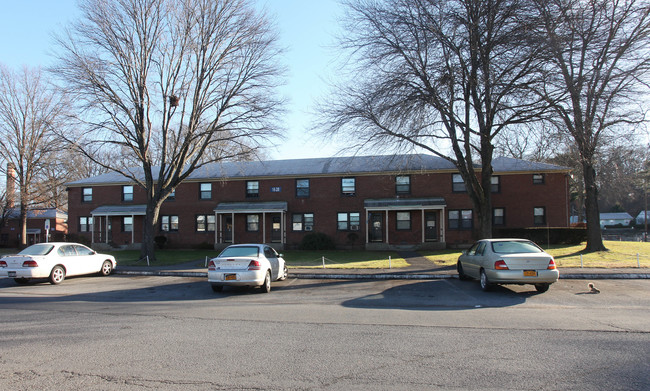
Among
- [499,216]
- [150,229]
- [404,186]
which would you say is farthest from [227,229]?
[499,216]

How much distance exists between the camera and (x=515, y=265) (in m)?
11.4

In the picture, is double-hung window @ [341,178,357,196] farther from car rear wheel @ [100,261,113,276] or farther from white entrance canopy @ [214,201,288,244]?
car rear wheel @ [100,261,113,276]

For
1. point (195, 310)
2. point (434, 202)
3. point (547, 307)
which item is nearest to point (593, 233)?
point (434, 202)

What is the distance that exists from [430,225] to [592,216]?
9.88 m

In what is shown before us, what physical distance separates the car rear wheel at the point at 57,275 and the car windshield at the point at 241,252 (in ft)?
21.2

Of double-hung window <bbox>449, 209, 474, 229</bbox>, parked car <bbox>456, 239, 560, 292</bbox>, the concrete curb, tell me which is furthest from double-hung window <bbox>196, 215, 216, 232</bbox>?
parked car <bbox>456, 239, 560, 292</bbox>

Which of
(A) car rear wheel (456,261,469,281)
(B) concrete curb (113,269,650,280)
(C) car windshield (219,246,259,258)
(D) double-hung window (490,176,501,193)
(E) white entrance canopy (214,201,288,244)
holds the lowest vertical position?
(B) concrete curb (113,269,650,280)

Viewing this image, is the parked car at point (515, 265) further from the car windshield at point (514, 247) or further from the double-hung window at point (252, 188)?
the double-hung window at point (252, 188)

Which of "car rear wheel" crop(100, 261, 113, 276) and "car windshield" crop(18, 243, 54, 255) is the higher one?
"car windshield" crop(18, 243, 54, 255)

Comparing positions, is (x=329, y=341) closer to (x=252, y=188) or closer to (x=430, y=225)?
(x=430, y=225)

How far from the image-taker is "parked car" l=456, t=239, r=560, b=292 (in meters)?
11.3

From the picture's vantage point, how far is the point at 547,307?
31.8 ft

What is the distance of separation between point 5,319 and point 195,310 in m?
3.55

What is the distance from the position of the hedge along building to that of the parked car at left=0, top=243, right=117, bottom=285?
13.3 m
